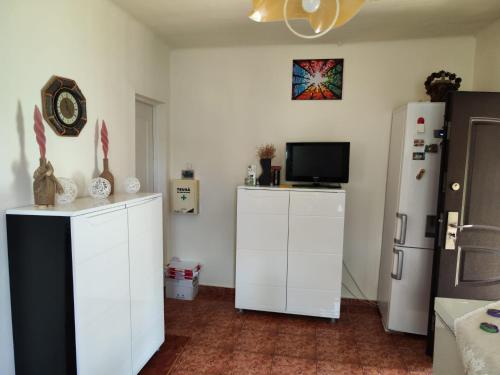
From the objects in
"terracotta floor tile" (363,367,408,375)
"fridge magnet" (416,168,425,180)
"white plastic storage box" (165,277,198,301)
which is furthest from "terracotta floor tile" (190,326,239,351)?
"fridge magnet" (416,168,425,180)

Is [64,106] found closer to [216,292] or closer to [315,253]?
[315,253]

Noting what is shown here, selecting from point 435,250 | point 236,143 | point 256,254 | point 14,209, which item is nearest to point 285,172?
point 236,143

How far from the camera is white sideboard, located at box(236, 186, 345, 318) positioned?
2555mm

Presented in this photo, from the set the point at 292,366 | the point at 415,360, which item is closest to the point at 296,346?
the point at 292,366

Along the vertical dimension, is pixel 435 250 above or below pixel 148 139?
below

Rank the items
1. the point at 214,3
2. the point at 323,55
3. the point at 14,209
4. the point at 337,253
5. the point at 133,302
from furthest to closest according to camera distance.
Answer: the point at 323,55
the point at 337,253
the point at 214,3
the point at 133,302
the point at 14,209

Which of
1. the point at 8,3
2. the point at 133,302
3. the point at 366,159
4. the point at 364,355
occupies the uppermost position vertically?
the point at 8,3

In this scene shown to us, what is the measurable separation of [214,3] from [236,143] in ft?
4.13

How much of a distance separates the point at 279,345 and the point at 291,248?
2.54ft

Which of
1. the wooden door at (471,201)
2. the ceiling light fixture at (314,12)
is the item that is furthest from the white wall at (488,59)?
the ceiling light fixture at (314,12)

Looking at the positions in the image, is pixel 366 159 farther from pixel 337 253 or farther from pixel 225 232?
pixel 225 232

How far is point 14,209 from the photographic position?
139 cm

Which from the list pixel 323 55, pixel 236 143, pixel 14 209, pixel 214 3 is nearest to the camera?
pixel 14 209

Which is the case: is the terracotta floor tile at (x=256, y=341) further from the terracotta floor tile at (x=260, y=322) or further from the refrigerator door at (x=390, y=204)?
the refrigerator door at (x=390, y=204)
